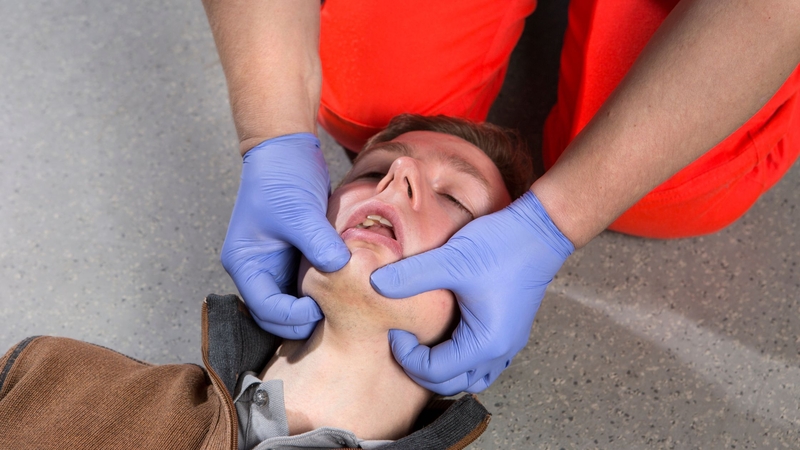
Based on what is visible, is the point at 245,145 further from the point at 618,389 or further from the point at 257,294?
the point at 618,389

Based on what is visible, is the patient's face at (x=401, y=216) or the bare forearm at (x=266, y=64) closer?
the patient's face at (x=401, y=216)

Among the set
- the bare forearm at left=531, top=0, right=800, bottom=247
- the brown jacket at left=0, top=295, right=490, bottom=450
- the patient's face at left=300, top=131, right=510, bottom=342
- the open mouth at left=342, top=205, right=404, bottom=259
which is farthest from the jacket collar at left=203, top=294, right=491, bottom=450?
the bare forearm at left=531, top=0, right=800, bottom=247

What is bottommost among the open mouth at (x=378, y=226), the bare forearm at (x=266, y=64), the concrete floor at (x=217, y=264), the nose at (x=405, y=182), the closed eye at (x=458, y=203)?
the concrete floor at (x=217, y=264)

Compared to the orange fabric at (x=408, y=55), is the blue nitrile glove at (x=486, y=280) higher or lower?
lower

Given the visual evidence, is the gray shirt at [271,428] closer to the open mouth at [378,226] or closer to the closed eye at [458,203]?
the open mouth at [378,226]

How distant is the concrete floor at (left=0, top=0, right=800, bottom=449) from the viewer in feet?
5.20

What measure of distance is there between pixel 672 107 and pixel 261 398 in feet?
2.97

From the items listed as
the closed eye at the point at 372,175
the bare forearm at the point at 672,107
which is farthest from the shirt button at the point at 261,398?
the bare forearm at the point at 672,107

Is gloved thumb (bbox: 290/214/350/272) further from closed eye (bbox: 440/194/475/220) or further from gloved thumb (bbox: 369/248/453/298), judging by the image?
closed eye (bbox: 440/194/475/220)

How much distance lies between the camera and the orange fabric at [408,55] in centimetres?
176

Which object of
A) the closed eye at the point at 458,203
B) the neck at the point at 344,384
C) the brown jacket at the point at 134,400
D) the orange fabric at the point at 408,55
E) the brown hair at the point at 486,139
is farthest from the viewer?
the orange fabric at the point at 408,55

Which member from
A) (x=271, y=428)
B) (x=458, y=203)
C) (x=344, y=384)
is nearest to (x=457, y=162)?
(x=458, y=203)

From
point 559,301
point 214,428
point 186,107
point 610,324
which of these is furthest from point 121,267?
point 610,324

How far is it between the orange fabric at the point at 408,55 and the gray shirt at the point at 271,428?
842mm
